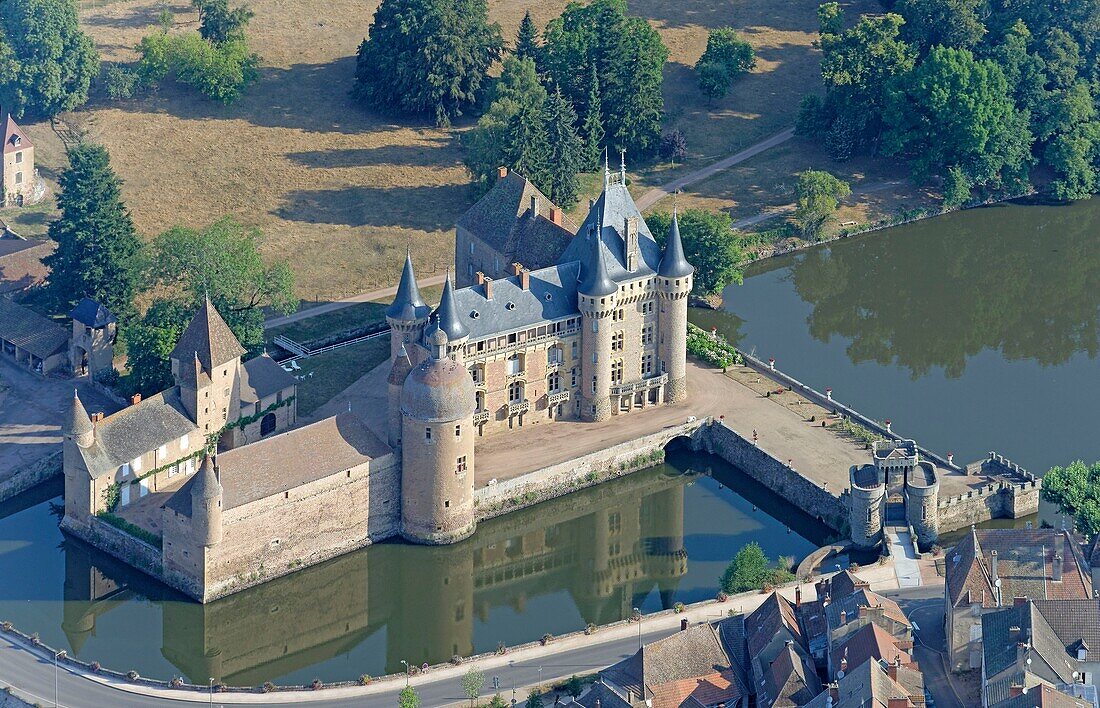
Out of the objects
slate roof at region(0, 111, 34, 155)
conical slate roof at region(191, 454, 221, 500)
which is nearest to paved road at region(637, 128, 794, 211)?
slate roof at region(0, 111, 34, 155)

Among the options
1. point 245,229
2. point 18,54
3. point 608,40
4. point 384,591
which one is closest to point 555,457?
point 384,591

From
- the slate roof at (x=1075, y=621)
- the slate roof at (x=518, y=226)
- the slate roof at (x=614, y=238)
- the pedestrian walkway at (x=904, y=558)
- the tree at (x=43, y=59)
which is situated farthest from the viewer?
the tree at (x=43, y=59)

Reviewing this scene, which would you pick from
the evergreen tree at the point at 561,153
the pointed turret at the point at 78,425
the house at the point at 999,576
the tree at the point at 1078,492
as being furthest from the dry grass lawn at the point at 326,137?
the house at the point at 999,576

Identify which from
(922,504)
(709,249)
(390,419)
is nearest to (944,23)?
(709,249)

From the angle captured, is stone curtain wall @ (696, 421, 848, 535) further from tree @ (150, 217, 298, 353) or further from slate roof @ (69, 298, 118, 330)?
slate roof @ (69, 298, 118, 330)

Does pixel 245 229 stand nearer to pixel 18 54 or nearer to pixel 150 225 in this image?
pixel 150 225

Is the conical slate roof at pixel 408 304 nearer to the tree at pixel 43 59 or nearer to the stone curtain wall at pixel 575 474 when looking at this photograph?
the stone curtain wall at pixel 575 474
